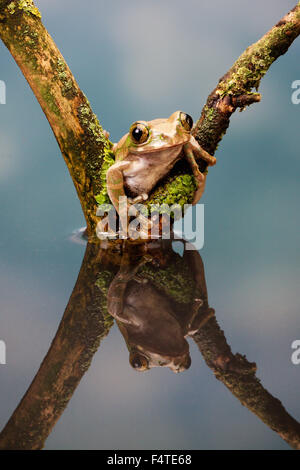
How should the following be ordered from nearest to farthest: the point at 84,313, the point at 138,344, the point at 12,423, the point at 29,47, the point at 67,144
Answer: the point at 12,423 < the point at 138,344 < the point at 84,313 < the point at 29,47 < the point at 67,144

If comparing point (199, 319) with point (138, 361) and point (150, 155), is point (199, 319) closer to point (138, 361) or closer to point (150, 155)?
point (138, 361)

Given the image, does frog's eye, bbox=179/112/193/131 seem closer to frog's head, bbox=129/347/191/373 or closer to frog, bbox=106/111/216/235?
frog, bbox=106/111/216/235

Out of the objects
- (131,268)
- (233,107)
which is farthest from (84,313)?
(233,107)

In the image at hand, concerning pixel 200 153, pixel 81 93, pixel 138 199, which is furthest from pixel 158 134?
pixel 81 93

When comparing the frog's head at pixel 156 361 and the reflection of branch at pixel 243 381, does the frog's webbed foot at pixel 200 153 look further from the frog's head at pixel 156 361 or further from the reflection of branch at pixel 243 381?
the frog's head at pixel 156 361

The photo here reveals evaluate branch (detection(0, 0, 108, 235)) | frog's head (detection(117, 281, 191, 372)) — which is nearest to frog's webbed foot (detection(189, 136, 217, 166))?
branch (detection(0, 0, 108, 235))

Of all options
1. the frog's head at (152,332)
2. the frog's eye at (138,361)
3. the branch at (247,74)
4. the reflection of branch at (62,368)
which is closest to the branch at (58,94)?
the branch at (247,74)

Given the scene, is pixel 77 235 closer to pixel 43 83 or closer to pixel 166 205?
pixel 166 205
